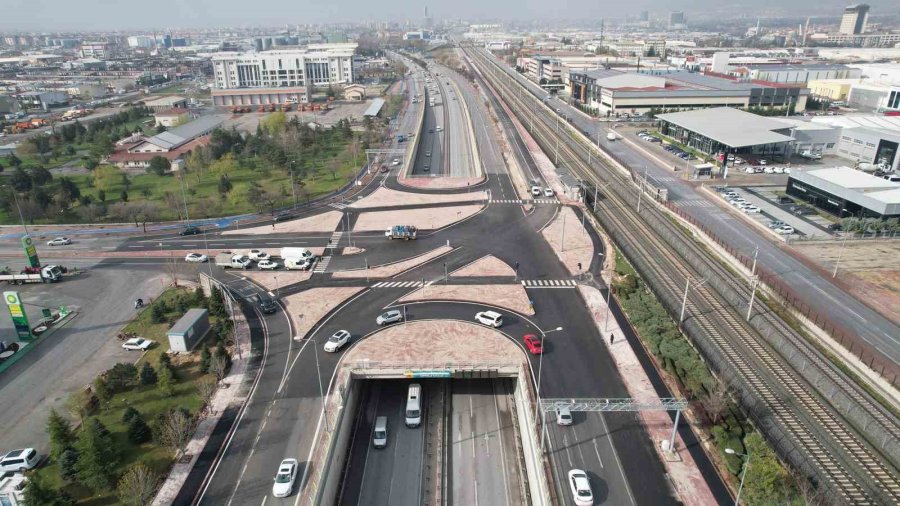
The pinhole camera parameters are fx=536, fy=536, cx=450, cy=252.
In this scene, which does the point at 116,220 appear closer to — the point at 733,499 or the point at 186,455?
the point at 186,455

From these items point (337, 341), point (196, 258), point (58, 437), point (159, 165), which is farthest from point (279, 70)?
point (58, 437)

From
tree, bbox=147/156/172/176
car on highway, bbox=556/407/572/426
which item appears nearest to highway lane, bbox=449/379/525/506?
car on highway, bbox=556/407/572/426

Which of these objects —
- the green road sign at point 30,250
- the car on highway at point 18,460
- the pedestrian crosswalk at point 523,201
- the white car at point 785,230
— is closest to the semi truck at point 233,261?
the green road sign at point 30,250

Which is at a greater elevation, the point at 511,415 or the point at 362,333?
the point at 362,333

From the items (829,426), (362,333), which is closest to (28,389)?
(362,333)

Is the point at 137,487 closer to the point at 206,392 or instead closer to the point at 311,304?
the point at 206,392

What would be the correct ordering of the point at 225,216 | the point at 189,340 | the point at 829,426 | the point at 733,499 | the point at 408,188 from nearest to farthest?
the point at 733,499, the point at 829,426, the point at 189,340, the point at 225,216, the point at 408,188

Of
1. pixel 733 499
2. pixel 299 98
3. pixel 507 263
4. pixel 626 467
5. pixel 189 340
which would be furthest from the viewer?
pixel 299 98
